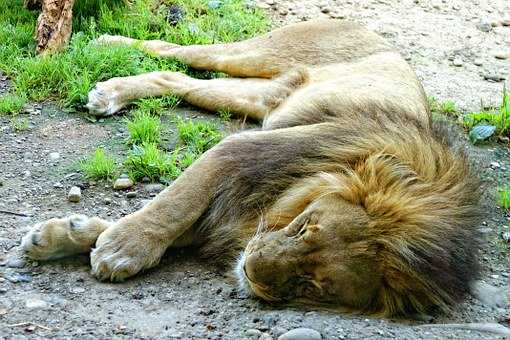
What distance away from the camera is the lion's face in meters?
3.03

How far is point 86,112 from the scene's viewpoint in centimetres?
481

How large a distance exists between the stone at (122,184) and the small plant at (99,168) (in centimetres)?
7

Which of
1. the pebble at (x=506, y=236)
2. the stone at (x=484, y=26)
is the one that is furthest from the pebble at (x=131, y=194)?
the stone at (x=484, y=26)

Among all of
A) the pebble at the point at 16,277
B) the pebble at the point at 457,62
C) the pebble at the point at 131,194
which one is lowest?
the pebble at the point at 457,62

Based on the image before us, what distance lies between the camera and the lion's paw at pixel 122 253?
3.28m

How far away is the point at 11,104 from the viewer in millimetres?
4699

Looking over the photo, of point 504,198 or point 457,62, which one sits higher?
point 504,198

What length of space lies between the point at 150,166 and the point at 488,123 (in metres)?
2.23

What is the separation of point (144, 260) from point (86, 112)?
1711 mm

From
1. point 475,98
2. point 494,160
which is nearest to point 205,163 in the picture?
point 494,160

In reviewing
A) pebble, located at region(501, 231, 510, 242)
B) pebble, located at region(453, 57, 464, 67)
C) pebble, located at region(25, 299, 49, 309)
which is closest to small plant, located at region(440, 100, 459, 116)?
pebble, located at region(453, 57, 464, 67)

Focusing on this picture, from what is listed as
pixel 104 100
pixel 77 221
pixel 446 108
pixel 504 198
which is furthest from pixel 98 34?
pixel 504 198

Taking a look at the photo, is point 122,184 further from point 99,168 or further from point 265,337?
point 265,337

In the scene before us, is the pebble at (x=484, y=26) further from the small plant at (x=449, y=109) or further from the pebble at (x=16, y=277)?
the pebble at (x=16, y=277)
